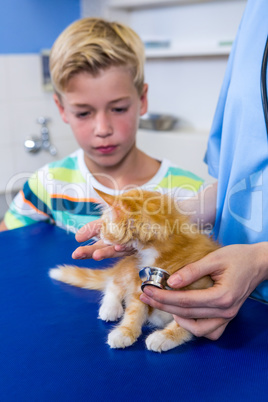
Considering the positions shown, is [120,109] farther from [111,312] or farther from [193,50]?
[193,50]

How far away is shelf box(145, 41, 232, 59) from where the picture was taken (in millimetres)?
2077

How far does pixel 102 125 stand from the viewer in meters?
1.14

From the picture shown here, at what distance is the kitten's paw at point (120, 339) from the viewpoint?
0.55 m

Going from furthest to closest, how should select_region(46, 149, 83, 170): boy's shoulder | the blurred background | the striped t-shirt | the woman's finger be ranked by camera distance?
the blurred background → select_region(46, 149, 83, 170): boy's shoulder → the striped t-shirt → the woman's finger

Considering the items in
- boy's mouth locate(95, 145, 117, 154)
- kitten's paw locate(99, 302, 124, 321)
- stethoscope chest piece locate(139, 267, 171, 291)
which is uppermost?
stethoscope chest piece locate(139, 267, 171, 291)

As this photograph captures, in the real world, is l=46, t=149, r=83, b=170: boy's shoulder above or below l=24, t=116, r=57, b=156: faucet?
above

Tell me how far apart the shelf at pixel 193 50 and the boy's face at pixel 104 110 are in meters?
1.05

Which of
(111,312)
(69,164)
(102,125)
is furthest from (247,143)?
(69,164)

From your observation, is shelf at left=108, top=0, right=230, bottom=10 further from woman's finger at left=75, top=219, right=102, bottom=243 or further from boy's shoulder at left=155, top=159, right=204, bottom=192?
woman's finger at left=75, top=219, right=102, bottom=243

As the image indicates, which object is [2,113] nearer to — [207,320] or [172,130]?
[172,130]

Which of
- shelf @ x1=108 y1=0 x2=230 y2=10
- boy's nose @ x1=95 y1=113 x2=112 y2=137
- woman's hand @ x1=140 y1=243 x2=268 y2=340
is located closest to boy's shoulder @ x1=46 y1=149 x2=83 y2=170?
boy's nose @ x1=95 y1=113 x2=112 y2=137

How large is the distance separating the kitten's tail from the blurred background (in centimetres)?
149

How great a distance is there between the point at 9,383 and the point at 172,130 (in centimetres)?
210

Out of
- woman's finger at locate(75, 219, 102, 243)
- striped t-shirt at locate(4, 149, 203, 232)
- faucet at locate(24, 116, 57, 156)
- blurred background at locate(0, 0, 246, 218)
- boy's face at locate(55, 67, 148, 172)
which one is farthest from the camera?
faucet at locate(24, 116, 57, 156)
